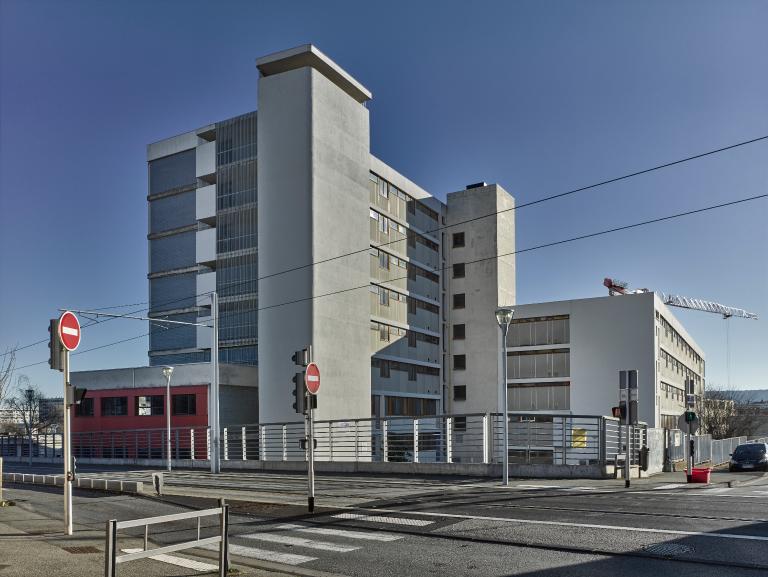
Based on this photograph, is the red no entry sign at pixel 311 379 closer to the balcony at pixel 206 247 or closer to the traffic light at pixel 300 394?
the traffic light at pixel 300 394

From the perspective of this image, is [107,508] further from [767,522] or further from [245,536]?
[767,522]

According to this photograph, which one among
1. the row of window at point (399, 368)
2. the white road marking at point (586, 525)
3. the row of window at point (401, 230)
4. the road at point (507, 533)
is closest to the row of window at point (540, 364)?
the row of window at point (399, 368)

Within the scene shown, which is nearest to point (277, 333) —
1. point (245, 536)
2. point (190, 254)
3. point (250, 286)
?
point (250, 286)

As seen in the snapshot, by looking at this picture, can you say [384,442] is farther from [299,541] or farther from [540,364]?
[540,364]

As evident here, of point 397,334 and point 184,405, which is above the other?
point 397,334

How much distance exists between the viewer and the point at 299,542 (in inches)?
427

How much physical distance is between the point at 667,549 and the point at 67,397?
857 centimetres

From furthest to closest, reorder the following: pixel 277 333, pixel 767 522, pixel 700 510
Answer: pixel 277 333, pixel 700 510, pixel 767 522

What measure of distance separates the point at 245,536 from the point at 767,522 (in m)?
7.84

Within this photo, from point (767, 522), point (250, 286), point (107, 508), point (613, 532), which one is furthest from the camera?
point (250, 286)

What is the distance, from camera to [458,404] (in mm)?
66938

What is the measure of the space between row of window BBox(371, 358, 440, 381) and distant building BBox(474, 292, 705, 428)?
6255 millimetres

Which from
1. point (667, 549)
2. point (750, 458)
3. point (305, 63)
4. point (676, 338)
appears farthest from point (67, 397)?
point (676, 338)

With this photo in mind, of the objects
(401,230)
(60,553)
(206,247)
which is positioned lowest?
(60,553)
